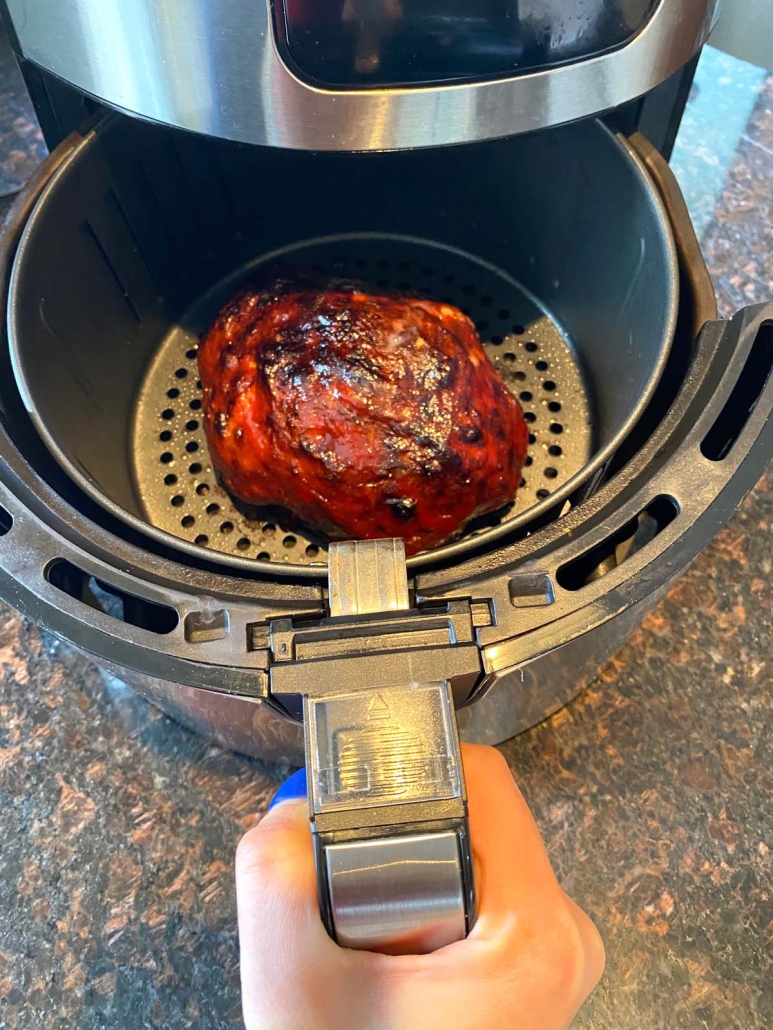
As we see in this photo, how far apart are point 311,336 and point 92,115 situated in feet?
0.95

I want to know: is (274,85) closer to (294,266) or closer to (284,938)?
(294,266)

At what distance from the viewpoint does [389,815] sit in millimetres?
416

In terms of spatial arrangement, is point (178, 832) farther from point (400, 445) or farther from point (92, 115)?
point (92, 115)

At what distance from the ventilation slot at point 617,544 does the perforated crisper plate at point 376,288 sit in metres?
0.24

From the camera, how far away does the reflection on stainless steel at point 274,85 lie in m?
0.52

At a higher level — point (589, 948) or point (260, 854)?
point (260, 854)

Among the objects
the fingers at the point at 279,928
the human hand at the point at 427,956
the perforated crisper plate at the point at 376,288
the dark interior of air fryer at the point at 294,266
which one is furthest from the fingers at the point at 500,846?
the perforated crisper plate at the point at 376,288

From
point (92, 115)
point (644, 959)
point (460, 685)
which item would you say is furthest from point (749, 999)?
point (92, 115)

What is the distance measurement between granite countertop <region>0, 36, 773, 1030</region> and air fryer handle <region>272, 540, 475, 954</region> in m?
0.32

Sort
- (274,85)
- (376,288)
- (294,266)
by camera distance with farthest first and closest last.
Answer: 1. (294,266)
2. (376,288)
3. (274,85)

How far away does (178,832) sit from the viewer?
2.39ft

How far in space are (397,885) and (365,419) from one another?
42 centimetres

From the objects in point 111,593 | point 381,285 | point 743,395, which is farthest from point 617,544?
point 381,285

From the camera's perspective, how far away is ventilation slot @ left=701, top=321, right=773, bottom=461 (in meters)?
0.58
